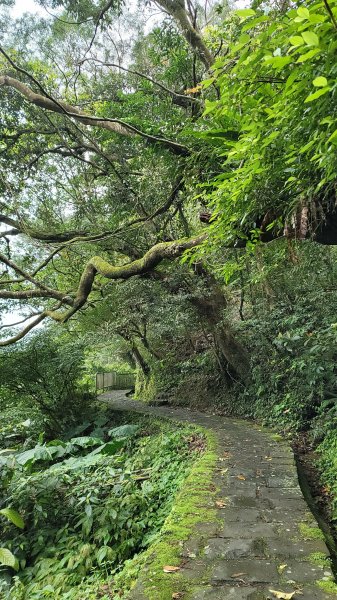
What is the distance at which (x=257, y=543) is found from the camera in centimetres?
252

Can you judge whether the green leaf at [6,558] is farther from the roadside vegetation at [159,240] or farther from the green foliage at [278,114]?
the green foliage at [278,114]

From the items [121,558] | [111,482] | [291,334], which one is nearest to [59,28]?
[291,334]

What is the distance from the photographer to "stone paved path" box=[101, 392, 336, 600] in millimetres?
2062

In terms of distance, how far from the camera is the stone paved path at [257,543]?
2062mm

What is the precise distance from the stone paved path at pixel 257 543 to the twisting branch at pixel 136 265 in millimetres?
2772

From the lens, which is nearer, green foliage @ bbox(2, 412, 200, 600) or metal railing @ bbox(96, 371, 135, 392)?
green foliage @ bbox(2, 412, 200, 600)

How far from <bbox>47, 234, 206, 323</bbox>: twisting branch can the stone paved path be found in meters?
2.77

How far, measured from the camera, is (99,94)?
26.5 feet

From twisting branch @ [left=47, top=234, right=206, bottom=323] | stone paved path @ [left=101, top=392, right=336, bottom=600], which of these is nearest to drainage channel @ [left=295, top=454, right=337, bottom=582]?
stone paved path @ [left=101, top=392, right=336, bottom=600]

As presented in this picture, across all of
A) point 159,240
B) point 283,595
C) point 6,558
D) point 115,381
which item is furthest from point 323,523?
point 115,381

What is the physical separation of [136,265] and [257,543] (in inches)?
173

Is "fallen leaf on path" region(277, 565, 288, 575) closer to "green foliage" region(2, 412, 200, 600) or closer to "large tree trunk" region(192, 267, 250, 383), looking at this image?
"green foliage" region(2, 412, 200, 600)

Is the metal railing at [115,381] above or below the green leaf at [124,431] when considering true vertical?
above

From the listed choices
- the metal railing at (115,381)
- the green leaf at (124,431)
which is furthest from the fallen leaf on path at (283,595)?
the metal railing at (115,381)
